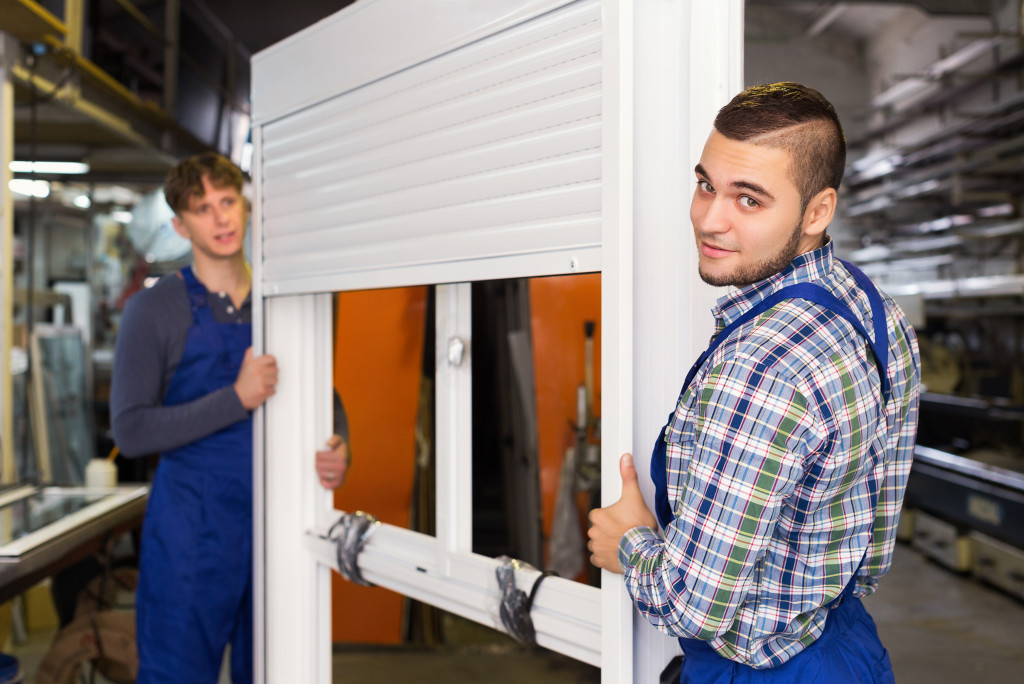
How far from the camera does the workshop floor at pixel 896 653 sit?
3.71m

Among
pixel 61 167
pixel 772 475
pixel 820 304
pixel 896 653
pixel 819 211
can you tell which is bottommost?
pixel 896 653

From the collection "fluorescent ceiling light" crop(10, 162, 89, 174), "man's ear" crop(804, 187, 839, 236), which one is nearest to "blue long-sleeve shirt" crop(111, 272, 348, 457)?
"man's ear" crop(804, 187, 839, 236)

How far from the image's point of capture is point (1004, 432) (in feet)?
16.8

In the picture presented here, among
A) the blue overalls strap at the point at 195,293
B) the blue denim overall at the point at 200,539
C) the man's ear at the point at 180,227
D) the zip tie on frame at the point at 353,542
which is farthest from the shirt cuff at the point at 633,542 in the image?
the man's ear at the point at 180,227

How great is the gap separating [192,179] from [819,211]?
1.80 metres

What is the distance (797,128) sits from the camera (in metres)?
1.01

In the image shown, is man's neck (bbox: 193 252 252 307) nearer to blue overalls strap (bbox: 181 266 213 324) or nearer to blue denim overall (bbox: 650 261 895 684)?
blue overalls strap (bbox: 181 266 213 324)

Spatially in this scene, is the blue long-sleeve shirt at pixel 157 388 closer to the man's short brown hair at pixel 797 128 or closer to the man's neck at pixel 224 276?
the man's neck at pixel 224 276

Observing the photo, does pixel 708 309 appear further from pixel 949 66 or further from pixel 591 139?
pixel 949 66

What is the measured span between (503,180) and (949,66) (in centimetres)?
529

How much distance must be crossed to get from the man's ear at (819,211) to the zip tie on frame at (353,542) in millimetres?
1316

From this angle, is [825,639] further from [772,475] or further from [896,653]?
[896,653]

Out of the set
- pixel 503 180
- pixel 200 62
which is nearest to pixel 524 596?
pixel 503 180

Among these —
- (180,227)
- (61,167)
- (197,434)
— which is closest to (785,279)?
(197,434)
